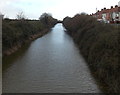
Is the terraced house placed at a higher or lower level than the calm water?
higher

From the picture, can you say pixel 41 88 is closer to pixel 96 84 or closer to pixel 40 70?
pixel 96 84

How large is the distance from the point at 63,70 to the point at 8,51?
29.7 ft

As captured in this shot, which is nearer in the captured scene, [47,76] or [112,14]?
[47,76]

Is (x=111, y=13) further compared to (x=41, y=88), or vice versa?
(x=111, y=13)

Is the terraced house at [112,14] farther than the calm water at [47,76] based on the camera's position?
→ Yes

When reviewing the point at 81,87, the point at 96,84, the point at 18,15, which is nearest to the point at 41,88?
the point at 81,87

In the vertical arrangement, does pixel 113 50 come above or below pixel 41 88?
above

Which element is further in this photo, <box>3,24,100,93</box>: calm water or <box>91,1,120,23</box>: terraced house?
<box>91,1,120,23</box>: terraced house

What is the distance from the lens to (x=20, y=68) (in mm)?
21297

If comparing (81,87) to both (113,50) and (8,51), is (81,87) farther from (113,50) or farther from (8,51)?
(8,51)

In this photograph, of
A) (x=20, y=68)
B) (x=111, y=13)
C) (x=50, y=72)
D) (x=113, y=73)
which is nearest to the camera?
(x=113, y=73)

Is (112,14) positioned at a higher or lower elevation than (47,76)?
higher

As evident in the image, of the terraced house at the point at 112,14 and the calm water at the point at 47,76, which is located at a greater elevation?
the terraced house at the point at 112,14

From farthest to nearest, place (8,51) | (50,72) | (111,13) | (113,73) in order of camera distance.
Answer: (111,13) → (8,51) → (50,72) → (113,73)
